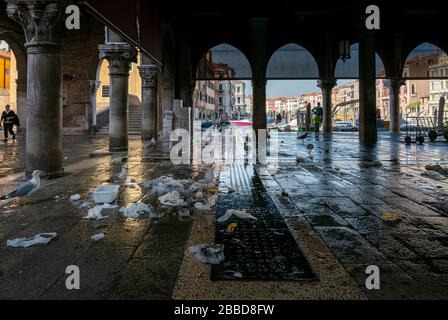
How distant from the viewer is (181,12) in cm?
1708

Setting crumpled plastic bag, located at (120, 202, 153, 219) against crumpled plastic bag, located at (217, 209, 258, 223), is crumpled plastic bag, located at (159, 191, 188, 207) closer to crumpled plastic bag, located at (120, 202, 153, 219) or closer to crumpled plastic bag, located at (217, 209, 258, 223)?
crumpled plastic bag, located at (120, 202, 153, 219)

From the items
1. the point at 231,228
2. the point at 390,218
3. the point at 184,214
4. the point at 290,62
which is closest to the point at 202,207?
the point at 184,214

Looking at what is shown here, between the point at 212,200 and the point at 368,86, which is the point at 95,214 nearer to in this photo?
the point at 212,200

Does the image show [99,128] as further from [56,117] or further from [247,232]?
[247,232]

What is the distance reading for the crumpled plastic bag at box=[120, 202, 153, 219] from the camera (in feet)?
13.8

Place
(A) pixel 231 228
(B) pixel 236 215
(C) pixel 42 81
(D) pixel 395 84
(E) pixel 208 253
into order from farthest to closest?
(D) pixel 395 84 < (C) pixel 42 81 < (B) pixel 236 215 < (A) pixel 231 228 < (E) pixel 208 253

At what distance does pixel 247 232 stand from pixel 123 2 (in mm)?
7004

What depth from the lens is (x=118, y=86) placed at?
1245cm

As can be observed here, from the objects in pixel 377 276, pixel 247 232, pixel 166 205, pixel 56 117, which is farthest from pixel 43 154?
pixel 377 276

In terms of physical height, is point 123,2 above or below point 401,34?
below

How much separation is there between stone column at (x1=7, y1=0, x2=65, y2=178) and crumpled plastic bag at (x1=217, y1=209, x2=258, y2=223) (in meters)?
4.08

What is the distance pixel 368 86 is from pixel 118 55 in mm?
11111

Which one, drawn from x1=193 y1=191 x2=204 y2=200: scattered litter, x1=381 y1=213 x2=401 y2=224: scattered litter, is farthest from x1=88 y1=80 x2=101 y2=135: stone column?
x1=381 y1=213 x2=401 y2=224: scattered litter

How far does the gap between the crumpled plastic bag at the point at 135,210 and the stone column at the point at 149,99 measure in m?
13.4
